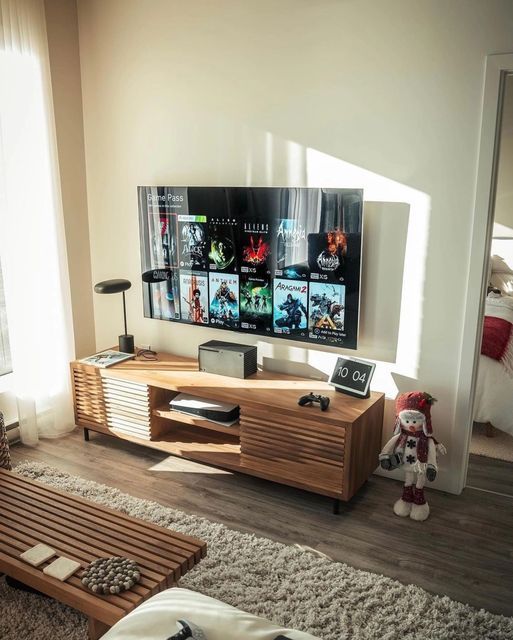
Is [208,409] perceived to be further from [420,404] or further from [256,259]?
[420,404]

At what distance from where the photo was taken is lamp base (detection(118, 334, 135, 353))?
3831 millimetres

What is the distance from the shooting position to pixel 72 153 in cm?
395

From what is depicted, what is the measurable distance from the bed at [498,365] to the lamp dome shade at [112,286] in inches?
87.9

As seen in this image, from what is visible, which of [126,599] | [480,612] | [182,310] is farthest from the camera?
[182,310]

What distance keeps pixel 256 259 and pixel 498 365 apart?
1617mm

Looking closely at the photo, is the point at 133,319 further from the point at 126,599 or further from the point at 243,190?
the point at 126,599

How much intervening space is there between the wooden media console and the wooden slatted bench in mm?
890

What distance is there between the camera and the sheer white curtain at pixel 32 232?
11.4 ft

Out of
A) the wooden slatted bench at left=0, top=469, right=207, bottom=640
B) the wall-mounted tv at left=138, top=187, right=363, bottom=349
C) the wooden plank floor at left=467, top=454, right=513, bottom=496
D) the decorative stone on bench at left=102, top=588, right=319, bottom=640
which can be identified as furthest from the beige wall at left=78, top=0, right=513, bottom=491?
the decorative stone on bench at left=102, top=588, right=319, bottom=640

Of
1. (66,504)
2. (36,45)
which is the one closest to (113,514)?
(66,504)

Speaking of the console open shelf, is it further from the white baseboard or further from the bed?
the bed

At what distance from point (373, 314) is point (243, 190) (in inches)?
39.1

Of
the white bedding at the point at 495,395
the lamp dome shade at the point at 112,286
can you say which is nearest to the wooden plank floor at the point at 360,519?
the white bedding at the point at 495,395

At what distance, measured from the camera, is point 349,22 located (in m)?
2.95
